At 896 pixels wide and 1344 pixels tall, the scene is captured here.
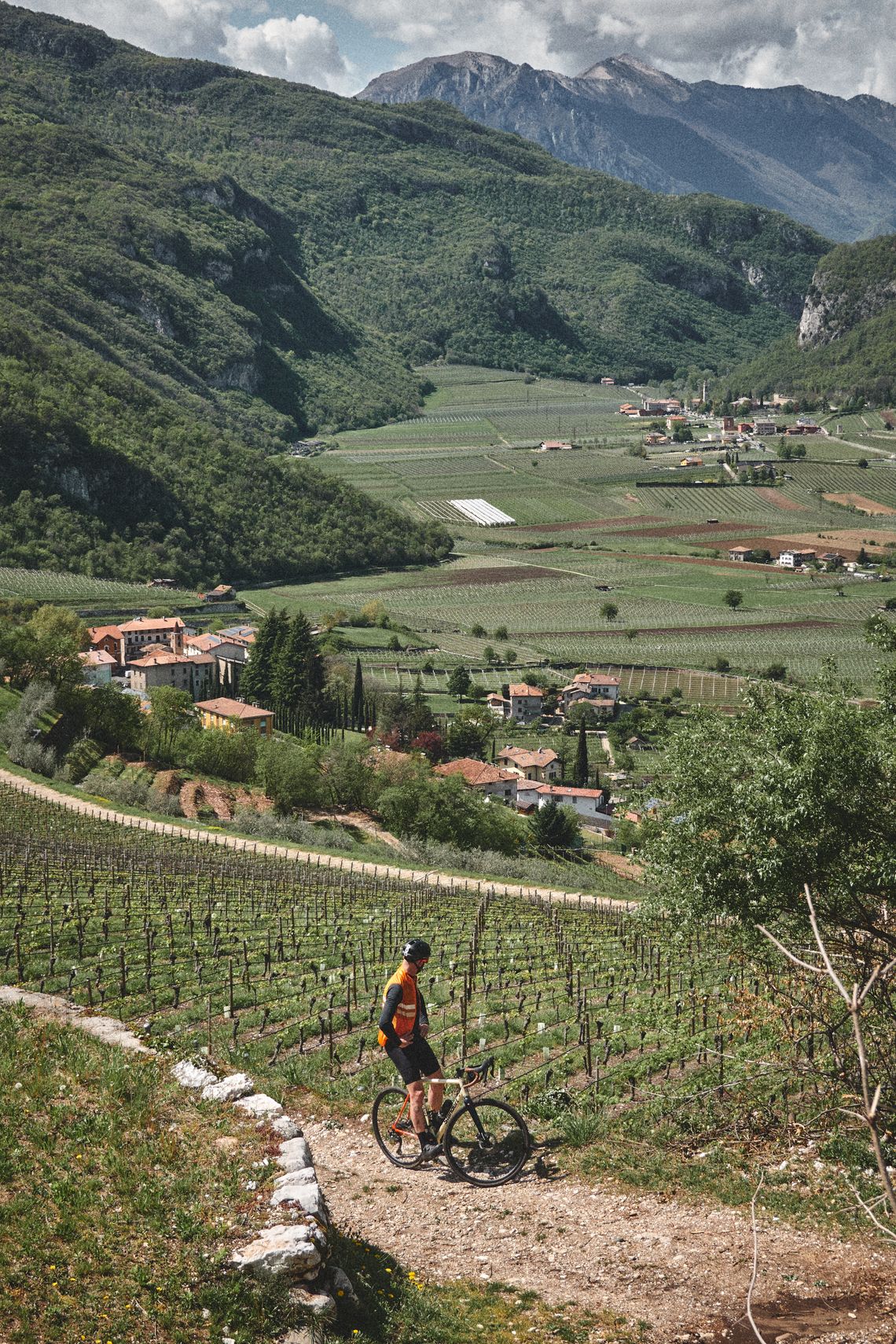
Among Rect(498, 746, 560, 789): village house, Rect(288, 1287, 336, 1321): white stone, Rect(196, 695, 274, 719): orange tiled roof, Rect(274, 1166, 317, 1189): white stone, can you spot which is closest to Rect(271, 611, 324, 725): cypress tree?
Rect(196, 695, 274, 719): orange tiled roof

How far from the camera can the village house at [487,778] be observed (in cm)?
7388

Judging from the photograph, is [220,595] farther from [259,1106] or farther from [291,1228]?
[291,1228]

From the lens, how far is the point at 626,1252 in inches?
417

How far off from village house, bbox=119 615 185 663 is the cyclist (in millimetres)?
92710

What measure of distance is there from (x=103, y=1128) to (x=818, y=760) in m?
9.23

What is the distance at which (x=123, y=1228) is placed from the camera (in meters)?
9.20

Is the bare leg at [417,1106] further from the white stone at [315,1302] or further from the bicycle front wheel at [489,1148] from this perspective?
the white stone at [315,1302]

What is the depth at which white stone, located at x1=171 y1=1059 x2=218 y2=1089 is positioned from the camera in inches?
458

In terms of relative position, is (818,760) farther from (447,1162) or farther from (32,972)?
(32,972)

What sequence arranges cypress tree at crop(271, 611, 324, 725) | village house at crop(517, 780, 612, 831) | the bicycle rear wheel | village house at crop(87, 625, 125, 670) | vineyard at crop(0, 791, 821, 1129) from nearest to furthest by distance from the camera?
the bicycle rear wheel → vineyard at crop(0, 791, 821, 1129) → village house at crop(517, 780, 612, 831) → cypress tree at crop(271, 611, 324, 725) → village house at crop(87, 625, 125, 670)

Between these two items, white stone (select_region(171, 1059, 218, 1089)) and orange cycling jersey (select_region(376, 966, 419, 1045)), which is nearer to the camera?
orange cycling jersey (select_region(376, 966, 419, 1045))

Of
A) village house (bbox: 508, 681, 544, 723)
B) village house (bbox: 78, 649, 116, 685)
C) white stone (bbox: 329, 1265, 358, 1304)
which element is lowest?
village house (bbox: 508, 681, 544, 723)

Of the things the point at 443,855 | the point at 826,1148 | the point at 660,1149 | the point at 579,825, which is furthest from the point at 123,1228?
the point at 579,825

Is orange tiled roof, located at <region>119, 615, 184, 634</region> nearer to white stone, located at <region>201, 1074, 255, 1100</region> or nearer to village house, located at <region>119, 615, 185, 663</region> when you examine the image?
village house, located at <region>119, 615, 185, 663</region>
